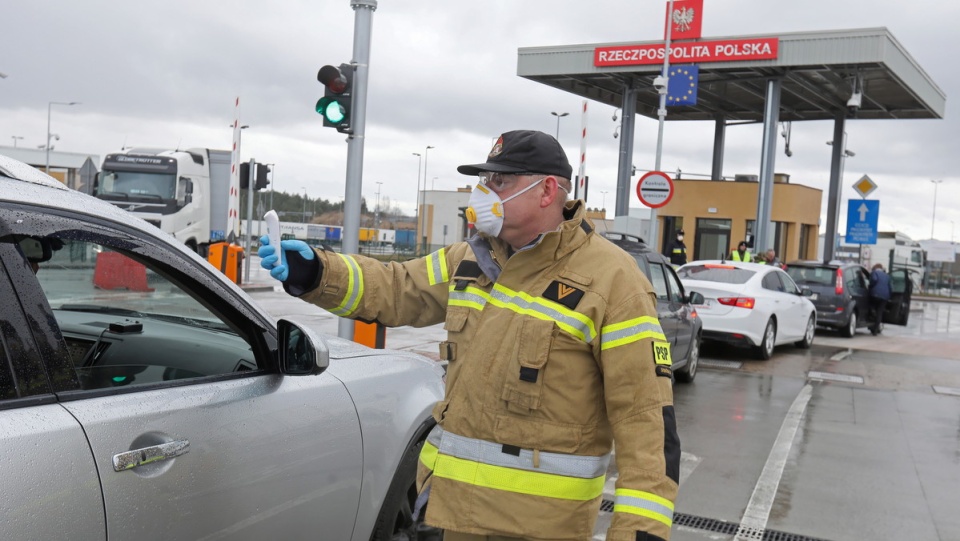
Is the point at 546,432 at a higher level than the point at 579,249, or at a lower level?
lower

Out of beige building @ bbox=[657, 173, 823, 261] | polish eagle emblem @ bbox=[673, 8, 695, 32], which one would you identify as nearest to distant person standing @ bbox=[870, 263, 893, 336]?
polish eagle emblem @ bbox=[673, 8, 695, 32]

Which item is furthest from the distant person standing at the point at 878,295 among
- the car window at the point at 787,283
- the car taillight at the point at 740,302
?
the car taillight at the point at 740,302

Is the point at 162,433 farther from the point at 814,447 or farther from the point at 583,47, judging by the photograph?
the point at 583,47

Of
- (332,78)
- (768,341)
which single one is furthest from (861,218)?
(332,78)

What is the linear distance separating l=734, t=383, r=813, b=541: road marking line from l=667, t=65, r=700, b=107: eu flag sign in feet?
43.4

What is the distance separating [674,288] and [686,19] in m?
16.2

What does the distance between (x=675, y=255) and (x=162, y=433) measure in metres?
17.1

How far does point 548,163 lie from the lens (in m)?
2.56

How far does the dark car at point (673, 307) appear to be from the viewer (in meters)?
9.32

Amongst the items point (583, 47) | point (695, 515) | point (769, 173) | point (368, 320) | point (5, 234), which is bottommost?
point (695, 515)

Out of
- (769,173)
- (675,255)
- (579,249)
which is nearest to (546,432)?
(579,249)

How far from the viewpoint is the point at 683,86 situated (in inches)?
836

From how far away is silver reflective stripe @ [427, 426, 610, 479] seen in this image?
236 cm

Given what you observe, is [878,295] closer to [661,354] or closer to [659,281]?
[659,281]
